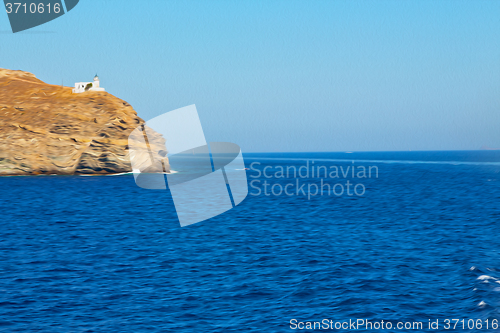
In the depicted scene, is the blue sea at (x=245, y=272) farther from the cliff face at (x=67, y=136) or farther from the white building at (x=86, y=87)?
the white building at (x=86, y=87)

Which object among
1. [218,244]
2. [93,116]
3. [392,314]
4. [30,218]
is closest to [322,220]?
[218,244]

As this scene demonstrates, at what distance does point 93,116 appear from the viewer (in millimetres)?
113750

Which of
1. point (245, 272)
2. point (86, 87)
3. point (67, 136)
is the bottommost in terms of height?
point (245, 272)

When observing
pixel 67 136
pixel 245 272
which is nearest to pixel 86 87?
pixel 67 136

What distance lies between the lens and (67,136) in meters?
108

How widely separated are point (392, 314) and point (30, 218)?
123 feet

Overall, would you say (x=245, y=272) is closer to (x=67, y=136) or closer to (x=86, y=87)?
(x=67, y=136)

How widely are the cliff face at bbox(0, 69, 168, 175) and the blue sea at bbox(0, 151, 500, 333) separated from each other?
64.4 m

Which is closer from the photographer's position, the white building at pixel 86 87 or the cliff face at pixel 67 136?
the cliff face at pixel 67 136

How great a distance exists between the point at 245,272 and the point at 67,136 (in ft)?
323

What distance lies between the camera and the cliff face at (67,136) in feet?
348

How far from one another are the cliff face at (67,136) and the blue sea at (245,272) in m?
64.4

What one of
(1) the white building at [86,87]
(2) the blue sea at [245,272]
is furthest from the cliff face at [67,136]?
(2) the blue sea at [245,272]

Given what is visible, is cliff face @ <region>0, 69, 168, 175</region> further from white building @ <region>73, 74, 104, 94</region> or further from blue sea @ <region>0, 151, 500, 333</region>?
blue sea @ <region>0, 151, 500, 333</region>
